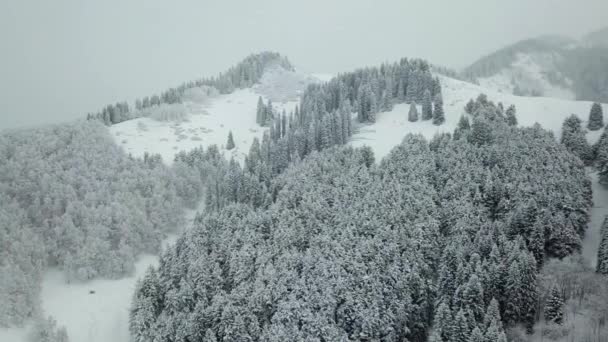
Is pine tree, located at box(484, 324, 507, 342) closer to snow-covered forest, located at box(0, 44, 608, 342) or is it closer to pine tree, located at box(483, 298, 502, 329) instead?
snow-covered forest, located at box(0, 44, 608, 342)

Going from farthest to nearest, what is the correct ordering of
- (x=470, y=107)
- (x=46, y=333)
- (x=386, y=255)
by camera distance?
(x=470, y=107), (x=46, y=333), (x=386, y=255)

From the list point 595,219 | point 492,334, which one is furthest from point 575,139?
point 492,334

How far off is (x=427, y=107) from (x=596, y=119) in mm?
39410

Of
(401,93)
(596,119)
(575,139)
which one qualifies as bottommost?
(575,139)

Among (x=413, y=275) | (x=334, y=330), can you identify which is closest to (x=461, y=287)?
(x=413, y=275)

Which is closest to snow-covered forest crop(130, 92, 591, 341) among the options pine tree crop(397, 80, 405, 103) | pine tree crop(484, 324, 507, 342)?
pine tree crop(484, 324, 507, 342)

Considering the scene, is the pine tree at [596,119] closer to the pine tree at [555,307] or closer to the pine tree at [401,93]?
the pine tree at [401,93]

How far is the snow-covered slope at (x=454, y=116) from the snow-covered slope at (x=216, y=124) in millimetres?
42108

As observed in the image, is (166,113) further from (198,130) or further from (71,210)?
(71,210)

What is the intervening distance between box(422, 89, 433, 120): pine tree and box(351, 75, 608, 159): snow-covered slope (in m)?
2.36

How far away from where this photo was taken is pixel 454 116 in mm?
112250

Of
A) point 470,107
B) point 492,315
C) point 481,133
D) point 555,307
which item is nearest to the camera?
point 492,315

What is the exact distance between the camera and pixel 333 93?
5512 inches

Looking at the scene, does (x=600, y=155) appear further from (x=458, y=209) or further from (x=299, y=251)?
(x=299, y=251)
